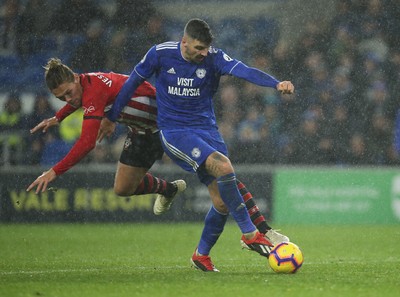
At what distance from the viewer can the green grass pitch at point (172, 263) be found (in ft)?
22.6

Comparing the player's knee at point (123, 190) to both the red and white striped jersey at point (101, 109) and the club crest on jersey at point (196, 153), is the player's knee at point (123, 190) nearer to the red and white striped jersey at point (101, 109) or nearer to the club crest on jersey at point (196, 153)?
the red and white striped jersey at point (101, 109)

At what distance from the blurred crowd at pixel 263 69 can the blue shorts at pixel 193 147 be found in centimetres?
688

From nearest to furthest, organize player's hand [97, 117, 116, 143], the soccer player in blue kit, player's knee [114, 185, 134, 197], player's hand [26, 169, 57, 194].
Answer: player's hand [26, 169, 57, 194]
the soccer player in blue kit
player's hand [97, 117, 116, 143]
player's knee [114, 185, 134, 197]

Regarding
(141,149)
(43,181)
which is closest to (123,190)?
(141,149)

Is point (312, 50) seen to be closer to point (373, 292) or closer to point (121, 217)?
point (121, 217)

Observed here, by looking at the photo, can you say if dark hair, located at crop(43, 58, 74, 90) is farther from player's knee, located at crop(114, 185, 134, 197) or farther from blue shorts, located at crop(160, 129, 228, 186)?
player's knee, located at crop(114, 185, 134, 197)

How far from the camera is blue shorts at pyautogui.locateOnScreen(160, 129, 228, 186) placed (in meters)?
7.95

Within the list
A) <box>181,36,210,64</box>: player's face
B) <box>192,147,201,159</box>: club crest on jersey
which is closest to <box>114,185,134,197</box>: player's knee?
<box>192,147,201,159</box>: club crest on jersey

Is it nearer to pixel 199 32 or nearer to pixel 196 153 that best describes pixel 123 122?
pixel 196 153

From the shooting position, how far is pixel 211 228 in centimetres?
835

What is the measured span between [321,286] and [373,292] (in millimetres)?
436

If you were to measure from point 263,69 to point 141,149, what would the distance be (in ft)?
21.9

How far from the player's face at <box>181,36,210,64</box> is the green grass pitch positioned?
170 centimetres

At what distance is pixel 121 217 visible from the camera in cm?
1446
